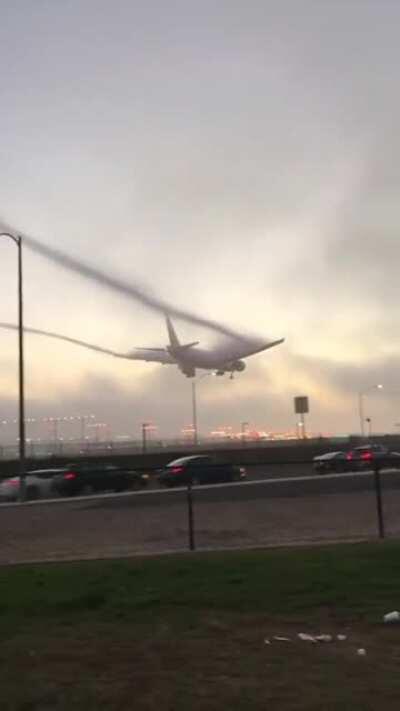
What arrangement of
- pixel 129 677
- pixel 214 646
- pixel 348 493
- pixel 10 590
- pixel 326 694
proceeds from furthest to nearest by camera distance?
pixel 348 493 < pixel 10 590 < pixel 214 646 < pixel 129 677 < pixel 326 694

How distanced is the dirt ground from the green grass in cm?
382

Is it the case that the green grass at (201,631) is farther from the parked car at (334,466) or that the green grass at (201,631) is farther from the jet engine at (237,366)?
the jet engine at (237,366)

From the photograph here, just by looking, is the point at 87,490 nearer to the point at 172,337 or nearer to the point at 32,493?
the point at 32,493

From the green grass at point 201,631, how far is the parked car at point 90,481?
1756 cm

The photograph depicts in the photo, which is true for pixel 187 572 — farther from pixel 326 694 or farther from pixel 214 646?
pixel 326 694

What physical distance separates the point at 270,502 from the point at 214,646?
15.8 m

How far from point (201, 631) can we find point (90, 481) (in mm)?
25161

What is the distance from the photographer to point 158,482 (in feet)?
127

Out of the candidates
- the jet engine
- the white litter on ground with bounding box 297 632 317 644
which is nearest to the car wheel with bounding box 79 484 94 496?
the white litter on ground with bounding box 297 632 317 644

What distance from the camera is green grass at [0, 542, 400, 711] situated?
6.04 meters

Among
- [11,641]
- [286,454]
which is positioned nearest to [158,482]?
[11,641]

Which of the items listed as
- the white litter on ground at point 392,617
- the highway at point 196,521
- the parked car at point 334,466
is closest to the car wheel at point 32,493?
the highway at point 196,521

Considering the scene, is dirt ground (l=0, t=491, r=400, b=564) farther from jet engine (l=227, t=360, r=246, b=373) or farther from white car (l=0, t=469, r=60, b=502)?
jet engine (l=227, t=360, r=246, b=373)

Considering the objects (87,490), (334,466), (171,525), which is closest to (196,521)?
(171,525)
